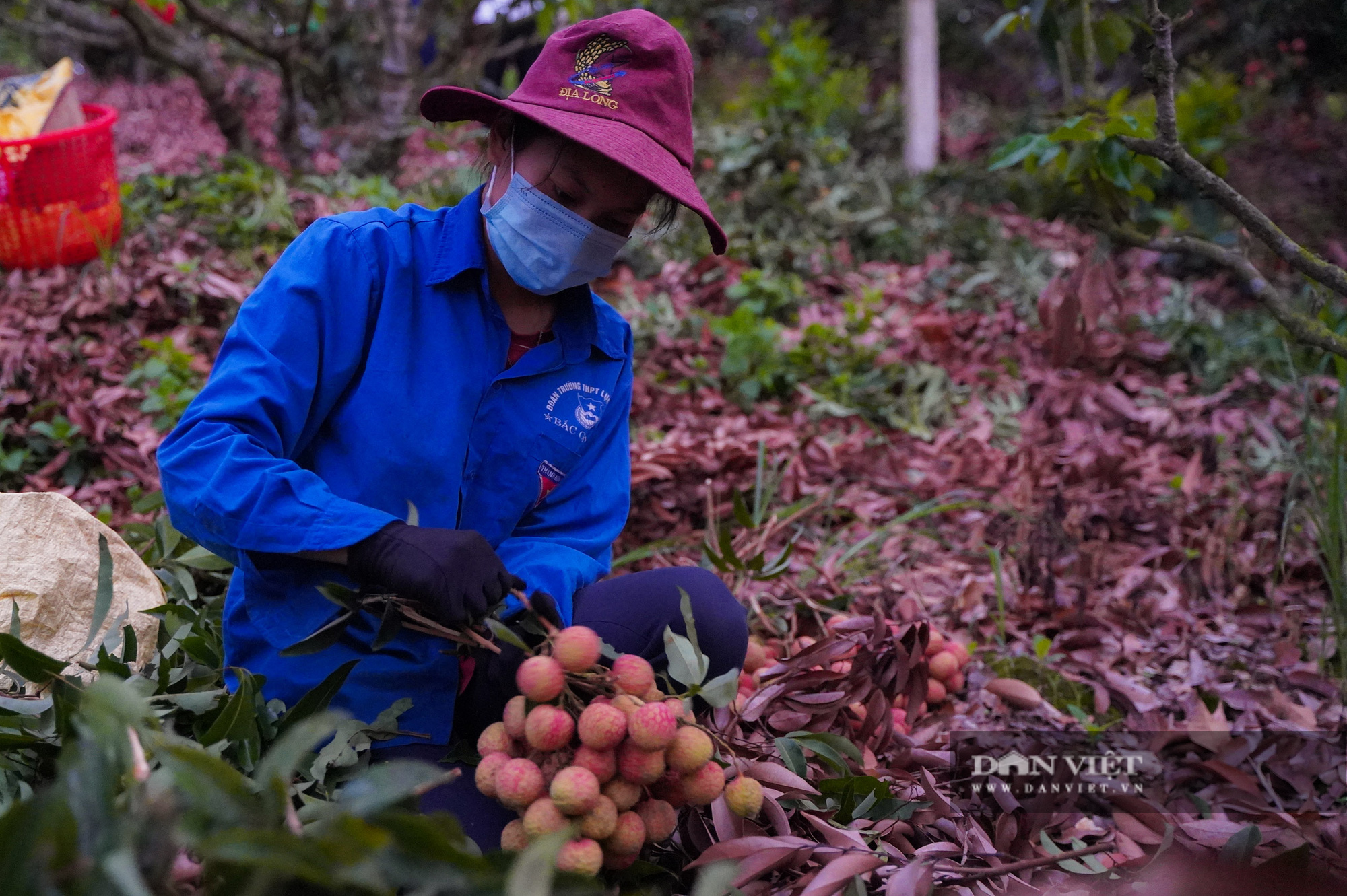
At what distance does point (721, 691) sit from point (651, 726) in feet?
0.73

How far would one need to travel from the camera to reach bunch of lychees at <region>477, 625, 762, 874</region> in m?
1.11

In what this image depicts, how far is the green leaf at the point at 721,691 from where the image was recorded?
4.34 feet

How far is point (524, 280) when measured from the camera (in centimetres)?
161

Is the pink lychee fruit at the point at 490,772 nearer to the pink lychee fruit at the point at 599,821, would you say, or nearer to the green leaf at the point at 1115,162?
the pink lychee fruit at the point at 599,821

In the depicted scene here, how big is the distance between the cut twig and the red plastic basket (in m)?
3.27

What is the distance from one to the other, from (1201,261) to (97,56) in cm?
851

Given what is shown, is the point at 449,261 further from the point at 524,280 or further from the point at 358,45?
the point at 358,45

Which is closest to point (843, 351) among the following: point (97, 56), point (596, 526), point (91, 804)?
point (596, 526)

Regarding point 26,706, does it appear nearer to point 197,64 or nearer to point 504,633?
point 504,633

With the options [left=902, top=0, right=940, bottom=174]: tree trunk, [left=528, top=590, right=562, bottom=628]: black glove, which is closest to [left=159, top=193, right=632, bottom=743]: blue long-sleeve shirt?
[left=528, top=590, right=562, bottom=628]: black glove

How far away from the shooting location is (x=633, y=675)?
1217 mm

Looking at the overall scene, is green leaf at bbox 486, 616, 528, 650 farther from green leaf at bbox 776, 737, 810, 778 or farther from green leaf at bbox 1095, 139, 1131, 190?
green leaf at bbox 1095, 139, 1131, 190

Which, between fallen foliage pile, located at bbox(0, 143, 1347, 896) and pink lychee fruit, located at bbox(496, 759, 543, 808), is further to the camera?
fallen foliage pile, located at bbox(0, 143, 1347, 896)

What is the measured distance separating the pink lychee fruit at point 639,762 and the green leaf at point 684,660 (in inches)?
7.5
